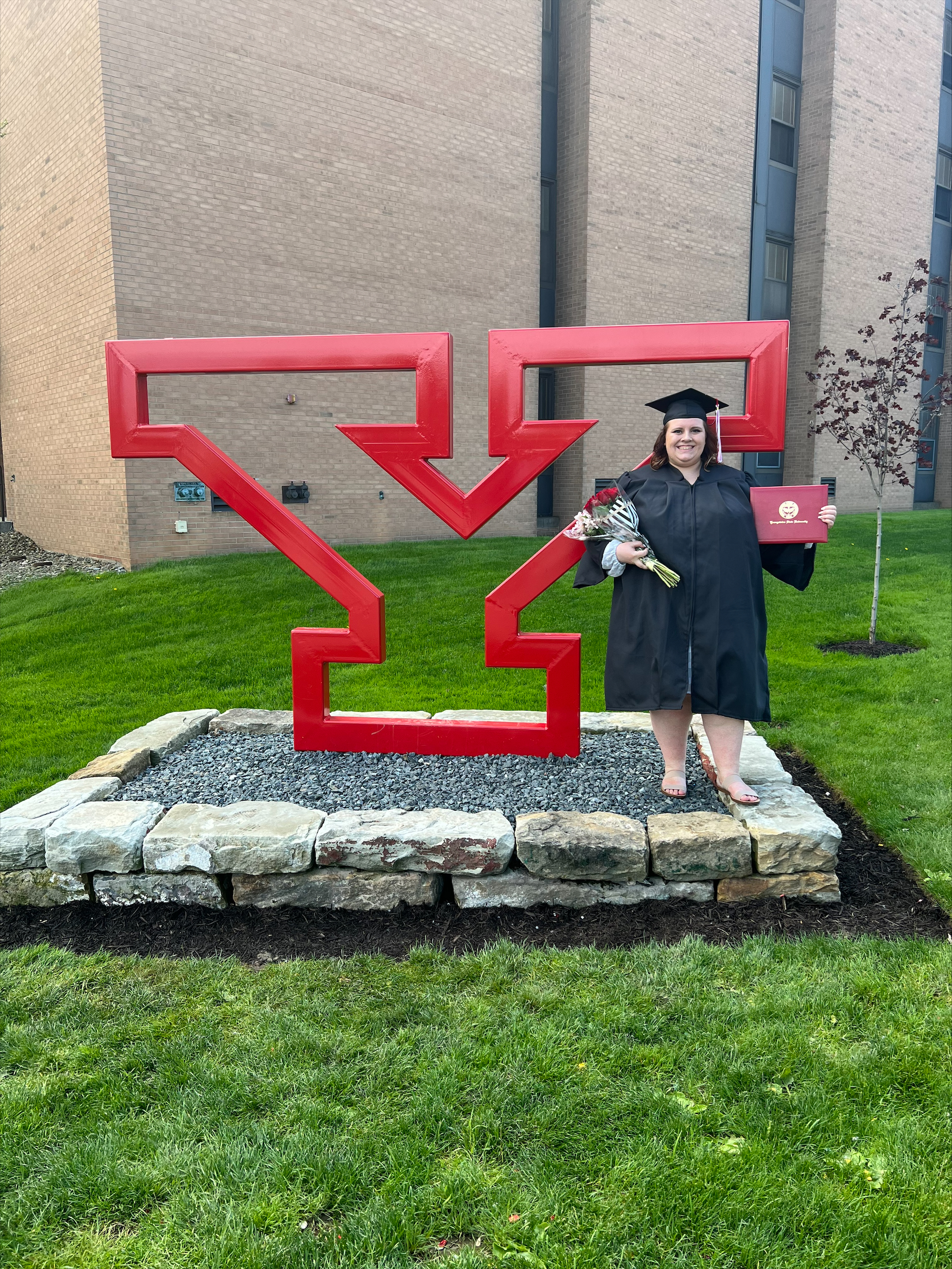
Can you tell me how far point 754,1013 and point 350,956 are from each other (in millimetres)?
1426

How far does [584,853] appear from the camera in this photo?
3561 millimetres

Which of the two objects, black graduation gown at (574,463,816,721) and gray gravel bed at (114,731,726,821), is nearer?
black graduation gown at (574,463,816,721)

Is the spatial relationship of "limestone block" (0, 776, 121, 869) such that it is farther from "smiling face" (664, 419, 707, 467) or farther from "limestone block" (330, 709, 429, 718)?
"smiling face" (664, 419, 707, 467)

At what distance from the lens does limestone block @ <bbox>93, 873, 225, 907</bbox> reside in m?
3.66

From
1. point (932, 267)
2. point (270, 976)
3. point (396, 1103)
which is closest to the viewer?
point (396, 1103)

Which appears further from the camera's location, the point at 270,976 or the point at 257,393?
the point at 257,393

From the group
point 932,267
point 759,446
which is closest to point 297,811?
point 759,446

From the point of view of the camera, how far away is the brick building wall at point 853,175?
747 inches

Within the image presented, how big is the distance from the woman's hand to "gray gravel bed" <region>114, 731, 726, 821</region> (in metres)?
1.16

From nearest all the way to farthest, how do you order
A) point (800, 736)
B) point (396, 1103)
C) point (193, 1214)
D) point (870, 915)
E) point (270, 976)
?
point (193, 1214), point (396, 1103), point (270, 976), point (870, 915), point (800, 736)

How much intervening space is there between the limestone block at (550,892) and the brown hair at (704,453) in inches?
72.4

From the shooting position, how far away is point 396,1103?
94.7 inches

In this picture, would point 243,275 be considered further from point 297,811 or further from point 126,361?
point 297,811

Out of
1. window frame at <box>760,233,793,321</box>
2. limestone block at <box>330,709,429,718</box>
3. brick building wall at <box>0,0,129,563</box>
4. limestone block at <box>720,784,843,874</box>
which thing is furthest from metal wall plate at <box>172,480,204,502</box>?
window frame at <box>760,233,793,321</box>
